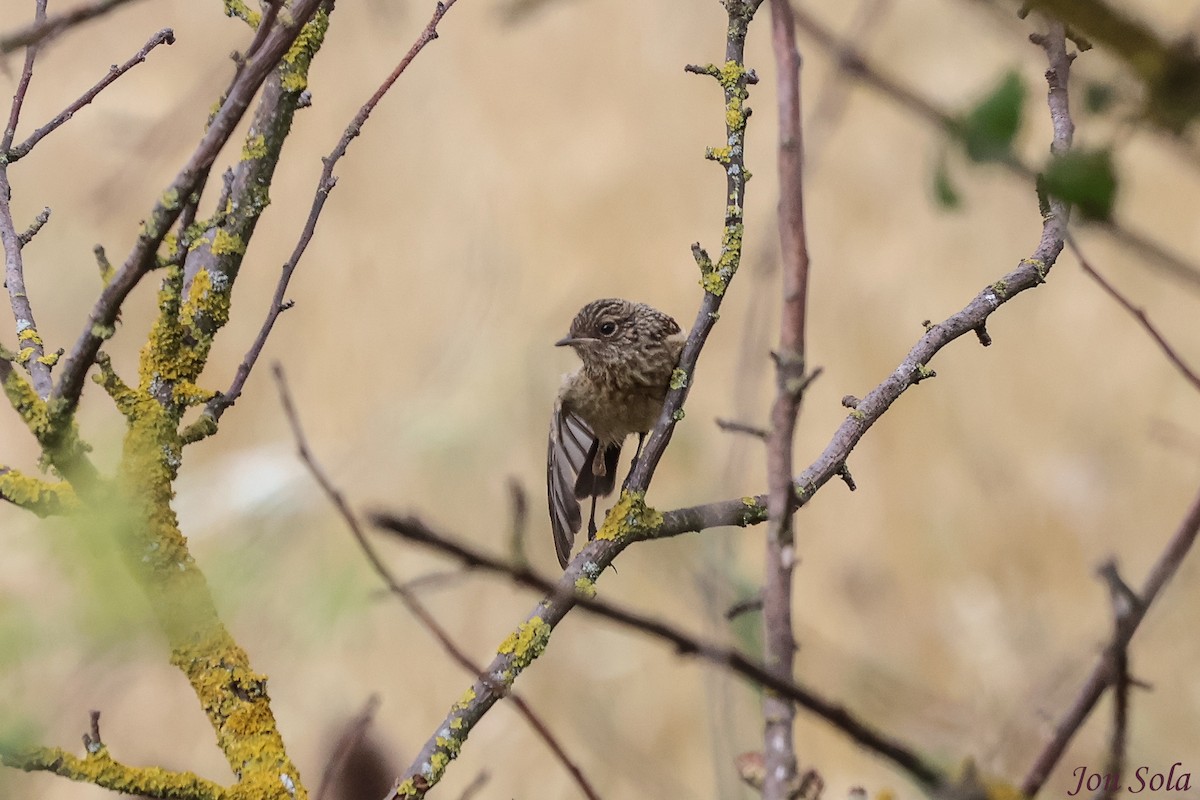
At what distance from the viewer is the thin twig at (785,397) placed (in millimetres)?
498

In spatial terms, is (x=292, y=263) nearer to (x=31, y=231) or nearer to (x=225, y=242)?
(x=225, y=242)

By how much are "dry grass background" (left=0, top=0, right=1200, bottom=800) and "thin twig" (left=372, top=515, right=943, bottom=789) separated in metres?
2.94

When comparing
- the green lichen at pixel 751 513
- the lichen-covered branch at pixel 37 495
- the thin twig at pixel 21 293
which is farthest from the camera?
the green lichen at pixel 751 513

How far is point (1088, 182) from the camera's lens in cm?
46

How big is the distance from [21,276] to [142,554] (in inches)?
15.3

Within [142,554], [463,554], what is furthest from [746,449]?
[142,554]

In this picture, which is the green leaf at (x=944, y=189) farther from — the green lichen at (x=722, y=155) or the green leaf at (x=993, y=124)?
the green lichen at (x=722, y=155)

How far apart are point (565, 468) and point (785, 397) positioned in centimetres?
173

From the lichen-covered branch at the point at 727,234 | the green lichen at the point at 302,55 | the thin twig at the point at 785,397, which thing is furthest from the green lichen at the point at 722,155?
the thin twig at the point at 785,397

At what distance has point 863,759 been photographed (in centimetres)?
366

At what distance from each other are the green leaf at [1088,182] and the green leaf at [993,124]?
0.02m

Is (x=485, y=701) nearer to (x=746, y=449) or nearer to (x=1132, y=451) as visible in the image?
(x=746, y=449)

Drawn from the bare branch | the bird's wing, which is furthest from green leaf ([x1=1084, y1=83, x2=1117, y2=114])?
the bird's wing

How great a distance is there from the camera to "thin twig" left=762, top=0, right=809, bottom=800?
50 centimetres
